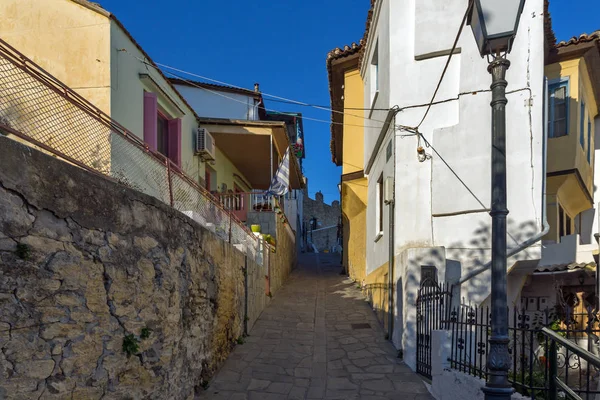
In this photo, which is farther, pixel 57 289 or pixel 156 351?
pixel 156 351

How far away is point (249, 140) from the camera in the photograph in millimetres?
14133

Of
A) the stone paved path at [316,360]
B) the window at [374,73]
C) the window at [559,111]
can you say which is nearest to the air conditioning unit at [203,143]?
the stone paved path at [316,360]

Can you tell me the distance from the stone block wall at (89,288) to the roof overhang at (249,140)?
26.6 ft

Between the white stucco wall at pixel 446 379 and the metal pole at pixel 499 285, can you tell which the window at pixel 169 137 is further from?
the metal pole at pixel 499 285

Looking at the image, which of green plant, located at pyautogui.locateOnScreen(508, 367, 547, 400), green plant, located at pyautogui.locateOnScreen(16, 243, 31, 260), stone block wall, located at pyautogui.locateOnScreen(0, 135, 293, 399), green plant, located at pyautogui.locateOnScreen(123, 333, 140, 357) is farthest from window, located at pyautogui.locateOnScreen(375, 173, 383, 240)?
green plant, located at pyautogui.locateOnScreen(16, 243, 31, 260)

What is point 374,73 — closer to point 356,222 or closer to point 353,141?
point 353,141

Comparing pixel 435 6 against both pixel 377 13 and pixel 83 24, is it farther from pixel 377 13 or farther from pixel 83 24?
pixel 83 24

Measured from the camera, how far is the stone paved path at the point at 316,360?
627 centimetres

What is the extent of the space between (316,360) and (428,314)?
7.34 feet

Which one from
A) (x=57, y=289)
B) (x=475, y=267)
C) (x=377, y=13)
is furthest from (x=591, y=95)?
(x=57, y=289)

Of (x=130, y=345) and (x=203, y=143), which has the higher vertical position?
(x=203, y=143)

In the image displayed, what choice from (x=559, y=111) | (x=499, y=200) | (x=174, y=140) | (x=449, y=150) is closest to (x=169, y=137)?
(x=174, y=140)

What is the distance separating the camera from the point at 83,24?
312 inches

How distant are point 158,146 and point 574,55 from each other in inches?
397
